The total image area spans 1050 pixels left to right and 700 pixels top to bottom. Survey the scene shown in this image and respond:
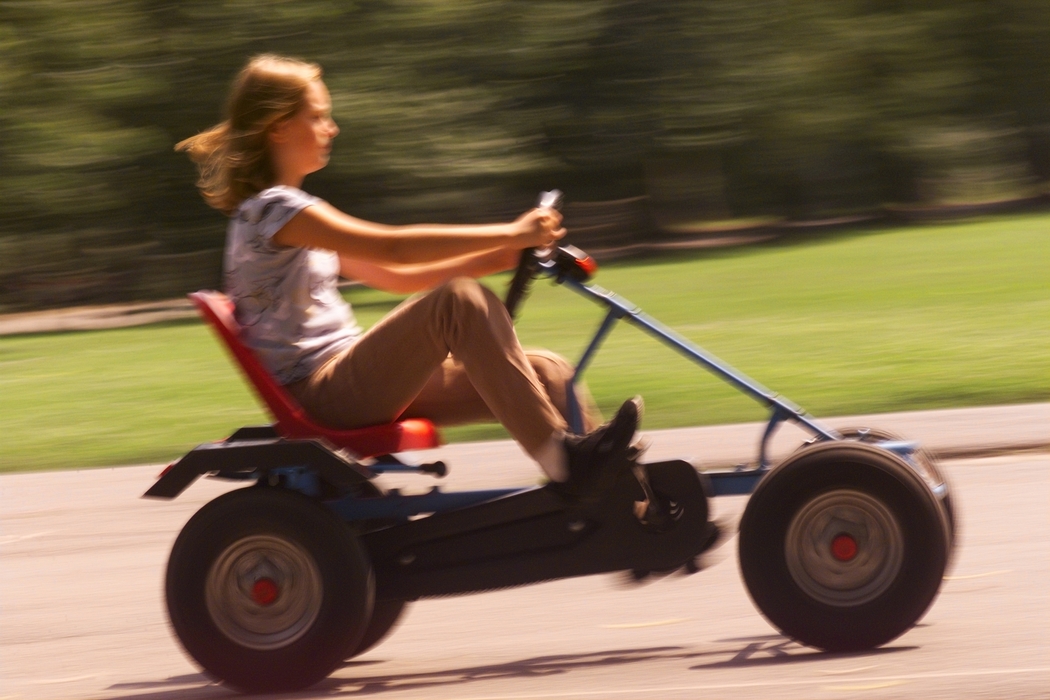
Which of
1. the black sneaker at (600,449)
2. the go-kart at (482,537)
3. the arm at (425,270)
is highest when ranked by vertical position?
the arm at (425,270)

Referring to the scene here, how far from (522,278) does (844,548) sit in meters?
1.08

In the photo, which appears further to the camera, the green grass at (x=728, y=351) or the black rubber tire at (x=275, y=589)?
the green grass at (x=728, y=351)

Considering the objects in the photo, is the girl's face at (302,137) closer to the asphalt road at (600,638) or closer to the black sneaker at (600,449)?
the black sneaker at (600,449)

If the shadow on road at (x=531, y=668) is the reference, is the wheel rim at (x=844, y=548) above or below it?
above

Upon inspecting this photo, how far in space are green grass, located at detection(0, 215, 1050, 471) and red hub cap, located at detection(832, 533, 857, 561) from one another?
3719 millimetres

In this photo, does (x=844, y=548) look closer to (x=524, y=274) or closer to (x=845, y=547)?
(x=845, y=547)

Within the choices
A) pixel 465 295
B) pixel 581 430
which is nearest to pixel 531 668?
pixel 581 430

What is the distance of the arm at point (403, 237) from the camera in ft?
Result: 11.9

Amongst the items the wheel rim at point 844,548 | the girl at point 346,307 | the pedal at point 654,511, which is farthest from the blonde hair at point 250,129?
the wheel rim at point 844,548

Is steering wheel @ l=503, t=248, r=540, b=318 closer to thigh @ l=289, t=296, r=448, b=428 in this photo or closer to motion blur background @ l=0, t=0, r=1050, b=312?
thigh @ l=289, t=296, r=448, b=428

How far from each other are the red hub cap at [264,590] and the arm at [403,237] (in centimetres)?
86

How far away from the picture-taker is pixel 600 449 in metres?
3.62

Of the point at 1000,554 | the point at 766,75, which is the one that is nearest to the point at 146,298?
the point at 766,75

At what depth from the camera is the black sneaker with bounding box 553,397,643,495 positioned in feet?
11.8
